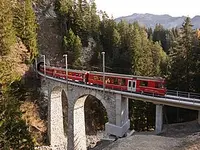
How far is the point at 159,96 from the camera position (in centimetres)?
2220

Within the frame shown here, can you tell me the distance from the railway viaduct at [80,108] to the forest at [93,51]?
208 inches

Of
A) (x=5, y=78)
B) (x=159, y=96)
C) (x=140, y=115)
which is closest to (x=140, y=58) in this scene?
(x=140, y=115)

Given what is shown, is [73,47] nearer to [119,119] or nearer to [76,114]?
[76,114]

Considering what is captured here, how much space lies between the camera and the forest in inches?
873

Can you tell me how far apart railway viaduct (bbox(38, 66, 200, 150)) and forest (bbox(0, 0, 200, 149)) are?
5.28 m

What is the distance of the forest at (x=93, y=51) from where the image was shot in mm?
22172

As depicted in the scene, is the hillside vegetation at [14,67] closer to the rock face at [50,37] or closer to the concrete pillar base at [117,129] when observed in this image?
the rock face at [50,37]

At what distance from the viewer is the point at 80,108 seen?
29219 millimetres

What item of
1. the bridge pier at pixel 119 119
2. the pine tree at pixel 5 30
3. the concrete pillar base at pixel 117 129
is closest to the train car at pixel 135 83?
the bridge pier at pixel 119 119

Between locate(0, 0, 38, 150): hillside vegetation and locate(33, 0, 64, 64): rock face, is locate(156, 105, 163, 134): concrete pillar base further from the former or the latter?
locate(33, 0, 64, 64): rock face

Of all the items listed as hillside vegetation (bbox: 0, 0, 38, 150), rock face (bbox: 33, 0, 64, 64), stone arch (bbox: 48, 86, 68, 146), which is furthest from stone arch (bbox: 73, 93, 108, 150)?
rock face (bbox: 33, 0, 64, 64)

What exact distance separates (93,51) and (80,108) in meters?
22.2

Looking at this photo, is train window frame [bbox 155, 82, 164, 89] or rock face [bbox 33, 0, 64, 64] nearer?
train window frame [bbox 155, 82, 164, 89]

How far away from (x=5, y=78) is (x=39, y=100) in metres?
13.6
